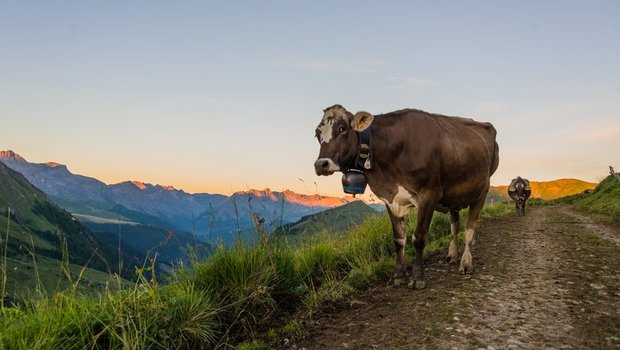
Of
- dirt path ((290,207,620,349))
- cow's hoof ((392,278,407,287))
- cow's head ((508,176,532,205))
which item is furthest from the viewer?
cow's head ((508,176,532,205))

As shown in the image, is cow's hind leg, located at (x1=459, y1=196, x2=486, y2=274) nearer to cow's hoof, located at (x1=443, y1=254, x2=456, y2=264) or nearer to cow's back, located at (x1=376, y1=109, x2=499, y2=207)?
cow's back, located at (x1=376, y1=109, x2=499, y2=207)

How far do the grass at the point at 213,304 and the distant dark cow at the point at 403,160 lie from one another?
1.28m

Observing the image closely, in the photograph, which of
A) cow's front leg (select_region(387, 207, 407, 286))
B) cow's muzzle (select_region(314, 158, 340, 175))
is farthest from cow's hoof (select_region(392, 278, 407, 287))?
cow's muzzle (select_region(314, 158, 340, 175))

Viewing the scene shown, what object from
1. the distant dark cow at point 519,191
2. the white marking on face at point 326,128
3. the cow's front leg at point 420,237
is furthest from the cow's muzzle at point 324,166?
the distant dark cow at point 519,191

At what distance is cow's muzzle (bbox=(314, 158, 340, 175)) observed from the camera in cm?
646

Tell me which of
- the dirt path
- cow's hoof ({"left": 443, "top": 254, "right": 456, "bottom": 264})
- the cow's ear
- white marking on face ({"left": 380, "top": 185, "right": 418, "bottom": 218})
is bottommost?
the dirt path

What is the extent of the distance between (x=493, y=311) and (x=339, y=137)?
10.7 ft

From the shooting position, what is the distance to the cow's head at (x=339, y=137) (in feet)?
21.4

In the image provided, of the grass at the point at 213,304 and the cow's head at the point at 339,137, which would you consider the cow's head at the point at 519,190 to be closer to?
the grass at the point at 213,304

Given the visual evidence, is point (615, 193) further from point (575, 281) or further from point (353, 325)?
A: point (353, 325)

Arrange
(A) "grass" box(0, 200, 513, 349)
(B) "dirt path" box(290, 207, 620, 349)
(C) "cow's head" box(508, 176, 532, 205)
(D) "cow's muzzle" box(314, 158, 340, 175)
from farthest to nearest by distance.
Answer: (C) "cow's head" box(508, 176, 532, 205) → (D) "cow's muzzle" box(314, 158, 340, 175) → (B) "dirt path" box(290, 207, 620, 349) → (A) "grass" box(0, 200, 513, 349)

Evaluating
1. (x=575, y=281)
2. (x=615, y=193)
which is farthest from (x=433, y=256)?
(x=615, y=193)

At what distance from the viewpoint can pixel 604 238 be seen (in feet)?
39.6

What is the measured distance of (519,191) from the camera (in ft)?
92.4
